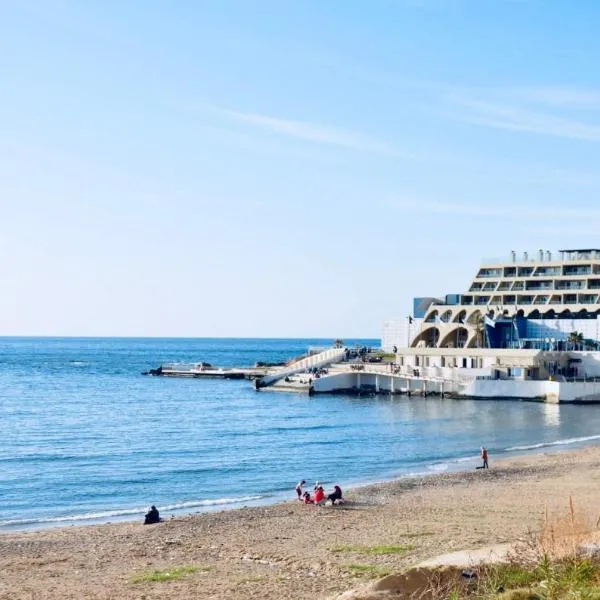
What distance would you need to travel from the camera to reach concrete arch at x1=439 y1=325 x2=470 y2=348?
311 feet

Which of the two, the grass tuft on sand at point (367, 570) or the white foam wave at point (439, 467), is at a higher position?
the grass tuft on sand at point (367, 570)

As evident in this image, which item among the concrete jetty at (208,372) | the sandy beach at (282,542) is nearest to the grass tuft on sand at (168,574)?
the sandy beach at (282,542)

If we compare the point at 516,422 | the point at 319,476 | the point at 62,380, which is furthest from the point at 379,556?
the point at 62,380

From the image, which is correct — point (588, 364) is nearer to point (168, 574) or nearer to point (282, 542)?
point (282, 542)

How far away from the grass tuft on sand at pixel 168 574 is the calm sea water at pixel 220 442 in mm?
10611

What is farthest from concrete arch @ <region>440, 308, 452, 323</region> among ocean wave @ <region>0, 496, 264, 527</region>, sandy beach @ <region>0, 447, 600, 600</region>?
ocean wave @ <region>0, 496, 264, 527</region>

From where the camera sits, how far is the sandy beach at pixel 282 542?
20578 millimetres

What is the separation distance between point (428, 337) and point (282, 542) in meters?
74.4

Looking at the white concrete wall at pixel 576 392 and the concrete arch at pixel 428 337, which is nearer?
the white concrete wall at pixel 576 392

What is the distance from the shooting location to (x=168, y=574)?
71.3 feet

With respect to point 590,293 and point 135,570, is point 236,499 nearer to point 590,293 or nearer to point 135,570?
point 135,570

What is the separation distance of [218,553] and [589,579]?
12.2 meters

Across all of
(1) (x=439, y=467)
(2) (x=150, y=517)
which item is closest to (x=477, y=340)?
(1) (x=439, y=467)

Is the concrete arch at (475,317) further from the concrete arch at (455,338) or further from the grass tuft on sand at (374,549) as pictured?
the grass tuft on sand at (374,549)
